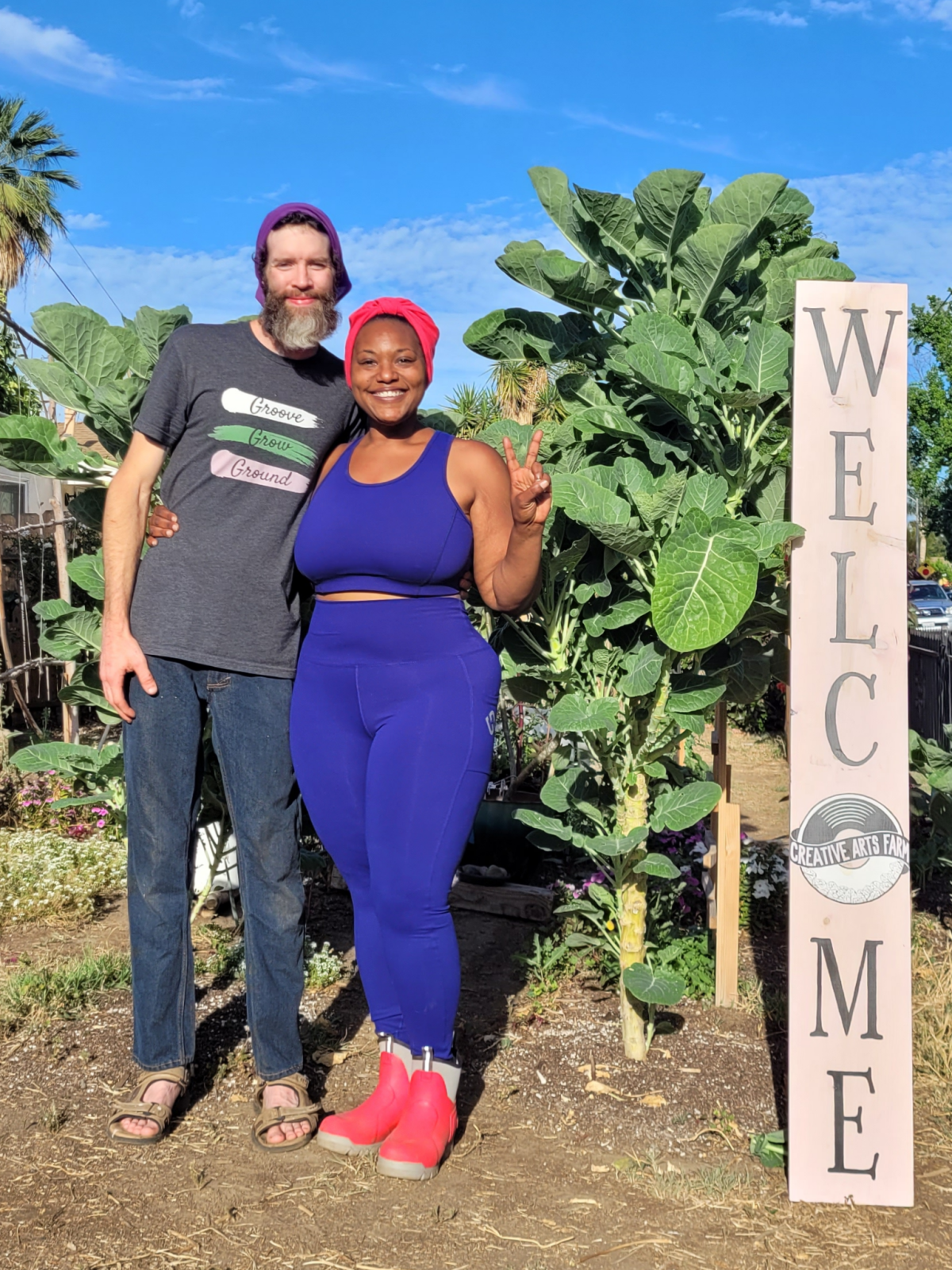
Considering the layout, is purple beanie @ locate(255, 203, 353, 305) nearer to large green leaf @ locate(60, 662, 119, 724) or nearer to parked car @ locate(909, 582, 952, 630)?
large green leaf @ locate(60, 662, 119, 724)

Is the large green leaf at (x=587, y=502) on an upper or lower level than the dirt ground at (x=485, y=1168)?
upper

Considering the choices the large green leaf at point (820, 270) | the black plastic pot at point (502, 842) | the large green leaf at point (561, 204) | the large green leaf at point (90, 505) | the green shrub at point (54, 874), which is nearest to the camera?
the large green leaf at point (820, 270)

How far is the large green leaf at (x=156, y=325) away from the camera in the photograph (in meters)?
2.82

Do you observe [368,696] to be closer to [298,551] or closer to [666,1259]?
[298,551]

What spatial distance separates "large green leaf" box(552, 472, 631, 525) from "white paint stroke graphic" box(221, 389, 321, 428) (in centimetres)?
58

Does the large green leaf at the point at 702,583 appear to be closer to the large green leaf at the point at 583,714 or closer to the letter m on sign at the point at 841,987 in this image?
the large green leaf at the point at 583,714

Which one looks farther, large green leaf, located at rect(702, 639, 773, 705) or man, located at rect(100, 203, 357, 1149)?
large green leaf, located at rect(702, 639, 773, 705)

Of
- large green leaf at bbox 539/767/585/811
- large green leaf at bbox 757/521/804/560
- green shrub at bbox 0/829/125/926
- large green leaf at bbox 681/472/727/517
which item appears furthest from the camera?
green shrub at bbox 0/829/125/926

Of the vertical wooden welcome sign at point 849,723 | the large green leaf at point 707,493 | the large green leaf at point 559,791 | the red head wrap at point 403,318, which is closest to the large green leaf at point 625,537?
the large green leaf at point 707,493

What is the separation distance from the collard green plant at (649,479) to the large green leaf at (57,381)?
39.5 inches

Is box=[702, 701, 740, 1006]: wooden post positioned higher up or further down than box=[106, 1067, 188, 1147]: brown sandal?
higher up

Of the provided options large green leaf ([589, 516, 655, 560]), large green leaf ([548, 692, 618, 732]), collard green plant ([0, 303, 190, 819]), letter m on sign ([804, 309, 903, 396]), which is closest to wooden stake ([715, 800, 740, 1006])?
large green leaf ([548, 692, 618, 732])

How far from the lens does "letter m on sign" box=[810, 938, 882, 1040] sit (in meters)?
2.32

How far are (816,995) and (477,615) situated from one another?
6.63ft
